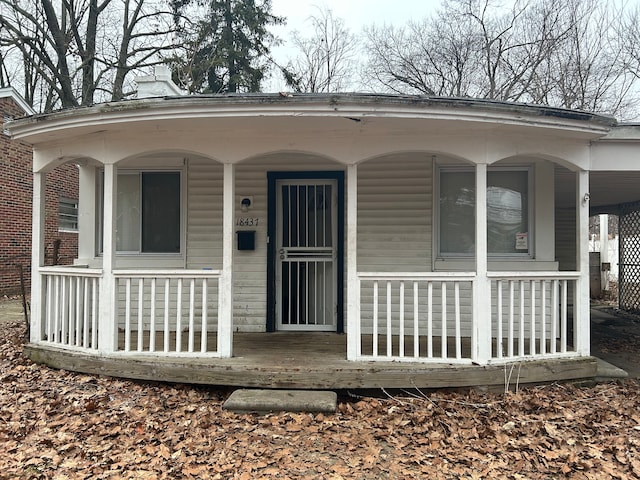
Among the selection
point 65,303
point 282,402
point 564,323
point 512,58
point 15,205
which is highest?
point 512,58

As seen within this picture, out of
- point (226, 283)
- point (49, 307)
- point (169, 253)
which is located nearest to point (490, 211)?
point (226, 283)

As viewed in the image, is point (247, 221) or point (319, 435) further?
point (247, 221)

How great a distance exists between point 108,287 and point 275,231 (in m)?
2.19

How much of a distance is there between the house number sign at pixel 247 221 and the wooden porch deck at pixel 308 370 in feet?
6.00

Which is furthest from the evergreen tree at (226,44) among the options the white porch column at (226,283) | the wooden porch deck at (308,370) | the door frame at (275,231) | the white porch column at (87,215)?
the wooden porch deck at (308,370)

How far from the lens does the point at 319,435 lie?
3.37m

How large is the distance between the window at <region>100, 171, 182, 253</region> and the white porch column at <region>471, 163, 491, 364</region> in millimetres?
3881

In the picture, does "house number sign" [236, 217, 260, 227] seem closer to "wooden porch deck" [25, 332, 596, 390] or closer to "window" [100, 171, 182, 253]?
"window" [100, 171, 182, 253]

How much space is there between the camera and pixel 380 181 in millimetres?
5605

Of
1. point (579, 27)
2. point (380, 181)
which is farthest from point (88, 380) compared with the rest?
point (579, 27)

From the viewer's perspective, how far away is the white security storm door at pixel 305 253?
5.78 metres

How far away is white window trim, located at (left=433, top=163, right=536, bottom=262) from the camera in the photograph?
535 cm

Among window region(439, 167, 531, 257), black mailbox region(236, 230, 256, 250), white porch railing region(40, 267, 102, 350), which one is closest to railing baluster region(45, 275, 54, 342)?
white porch railing region(40, 267, 102, 350)

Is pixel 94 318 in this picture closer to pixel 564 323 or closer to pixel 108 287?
pixel 108 287
